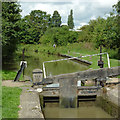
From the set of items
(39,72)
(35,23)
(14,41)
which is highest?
(35,23)

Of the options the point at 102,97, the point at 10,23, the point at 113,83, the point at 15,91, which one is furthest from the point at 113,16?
the point at 15,91

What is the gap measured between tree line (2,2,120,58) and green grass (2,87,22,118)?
7.05m

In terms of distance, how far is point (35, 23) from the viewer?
67.8 meters

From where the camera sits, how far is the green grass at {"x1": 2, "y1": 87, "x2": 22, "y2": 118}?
19.3 feet

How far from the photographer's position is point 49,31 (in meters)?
52.6

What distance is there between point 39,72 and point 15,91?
136cm

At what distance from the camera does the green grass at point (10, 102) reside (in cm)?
588

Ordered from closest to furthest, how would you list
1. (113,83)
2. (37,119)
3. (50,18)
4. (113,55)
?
(37,119) → (113,83) → (113,55) → (50,18)

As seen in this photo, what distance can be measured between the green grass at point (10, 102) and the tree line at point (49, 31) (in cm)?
705

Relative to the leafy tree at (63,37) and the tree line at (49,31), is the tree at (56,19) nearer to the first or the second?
the tree line at (49,31)

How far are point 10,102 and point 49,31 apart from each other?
4664cm

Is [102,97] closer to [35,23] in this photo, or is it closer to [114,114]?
[114,114]

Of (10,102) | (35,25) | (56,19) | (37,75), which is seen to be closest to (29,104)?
(10,102)

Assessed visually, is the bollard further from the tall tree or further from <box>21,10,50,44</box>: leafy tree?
<box>21,10,50,44</box>: leafy tree
